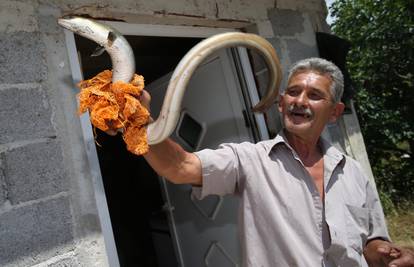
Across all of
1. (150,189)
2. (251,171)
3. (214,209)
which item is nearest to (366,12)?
(150,189)

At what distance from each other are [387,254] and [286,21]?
1.82 m

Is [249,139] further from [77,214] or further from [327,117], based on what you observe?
[77,214]

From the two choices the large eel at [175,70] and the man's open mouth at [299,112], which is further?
the man's open mouth at [299,112]

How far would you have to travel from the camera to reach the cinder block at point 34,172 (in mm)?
1475

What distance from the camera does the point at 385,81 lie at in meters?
6.17

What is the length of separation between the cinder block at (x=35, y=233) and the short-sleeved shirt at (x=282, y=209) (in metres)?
0.56

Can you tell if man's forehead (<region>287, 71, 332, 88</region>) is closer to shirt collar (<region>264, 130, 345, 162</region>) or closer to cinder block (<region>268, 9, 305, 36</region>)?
shirt collar (<region>264, 130, 345, 162</region>)

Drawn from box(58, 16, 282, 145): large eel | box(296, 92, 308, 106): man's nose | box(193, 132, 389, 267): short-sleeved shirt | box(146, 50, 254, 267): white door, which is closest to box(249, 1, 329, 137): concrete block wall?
box(146, 50, 254, 267): white door

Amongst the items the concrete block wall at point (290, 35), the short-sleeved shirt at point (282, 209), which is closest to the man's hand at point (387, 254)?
the short-sleeved shirt at point (282, 209)

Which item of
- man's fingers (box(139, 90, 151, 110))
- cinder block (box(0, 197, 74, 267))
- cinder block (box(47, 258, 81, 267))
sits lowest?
cinder block (box(47, 258, 81, 267))

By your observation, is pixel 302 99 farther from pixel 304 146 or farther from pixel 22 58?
pixel 22 58

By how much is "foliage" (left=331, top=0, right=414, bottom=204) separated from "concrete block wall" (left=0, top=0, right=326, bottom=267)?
4816 millimetres

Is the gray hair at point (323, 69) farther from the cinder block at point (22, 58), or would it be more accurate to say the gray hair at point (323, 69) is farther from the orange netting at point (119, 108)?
the cinder block at point (22, 58)

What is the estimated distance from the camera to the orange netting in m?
1.11
